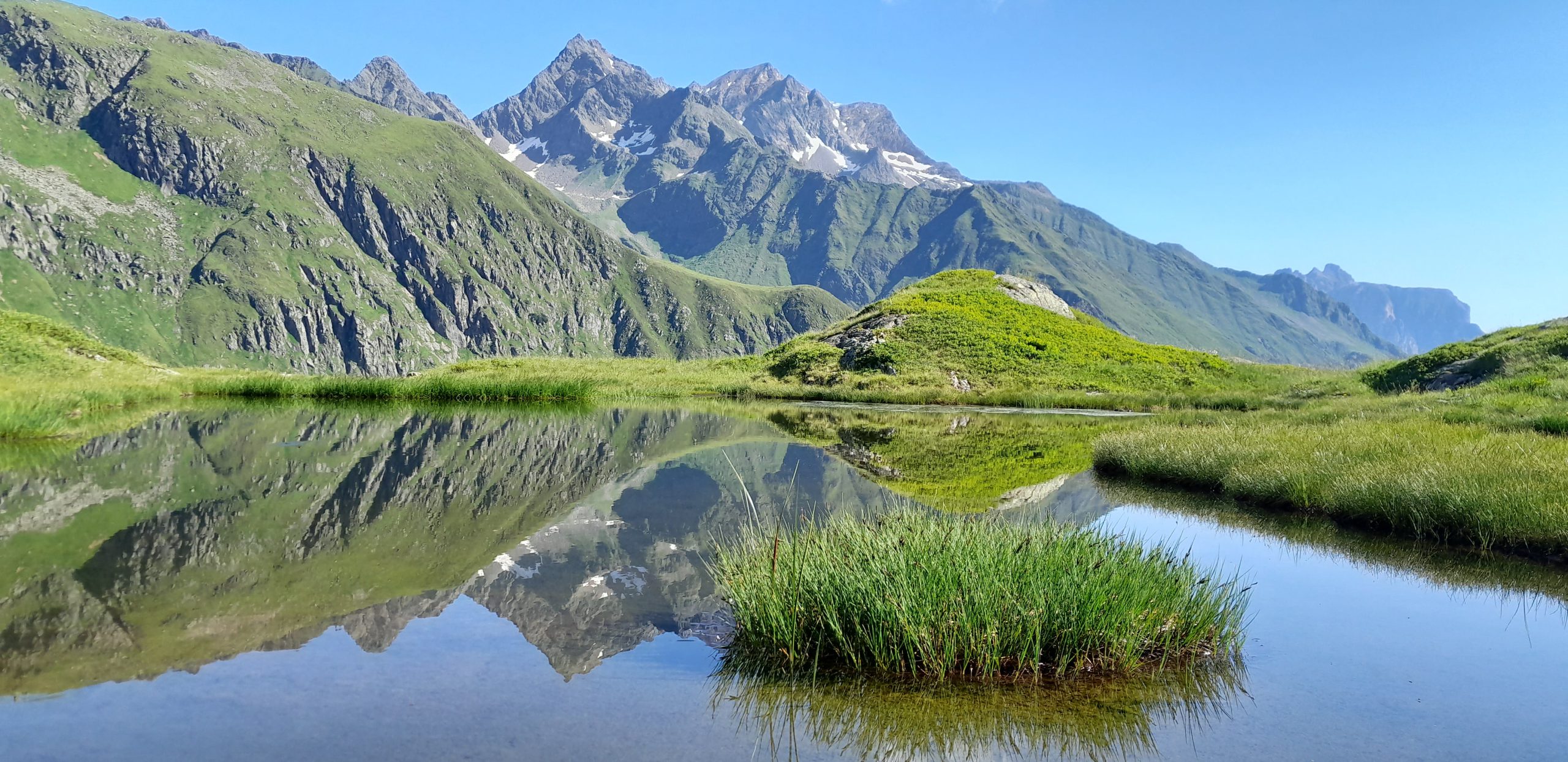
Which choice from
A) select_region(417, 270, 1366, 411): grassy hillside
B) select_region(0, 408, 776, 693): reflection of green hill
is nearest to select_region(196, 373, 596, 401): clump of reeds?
select_region(417, 270, 1366, 411): grassy hillside

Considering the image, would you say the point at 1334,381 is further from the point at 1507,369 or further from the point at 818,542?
the point at 818,542

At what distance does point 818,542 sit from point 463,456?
15254 mm

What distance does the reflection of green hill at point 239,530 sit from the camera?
26.1 ft

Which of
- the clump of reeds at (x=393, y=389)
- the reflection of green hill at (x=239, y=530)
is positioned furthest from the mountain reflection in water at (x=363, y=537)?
the clump of reeds at (x=393, y=389)

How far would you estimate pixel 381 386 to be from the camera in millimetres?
44438

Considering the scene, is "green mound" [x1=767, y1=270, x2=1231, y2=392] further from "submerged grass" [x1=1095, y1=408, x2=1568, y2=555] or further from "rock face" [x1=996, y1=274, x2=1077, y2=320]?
"submerged grass" [x1=1095, y1=408, x2=1568, y2=555]

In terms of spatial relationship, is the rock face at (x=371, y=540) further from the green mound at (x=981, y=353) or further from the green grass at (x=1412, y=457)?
the green mound at (x=981, y=353)

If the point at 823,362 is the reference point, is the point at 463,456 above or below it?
below

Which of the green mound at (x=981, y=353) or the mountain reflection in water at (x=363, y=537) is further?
the green mound at (x=981, y=353)

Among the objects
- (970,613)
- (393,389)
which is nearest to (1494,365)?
(970,613)

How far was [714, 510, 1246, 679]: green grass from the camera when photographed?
23.9 ft

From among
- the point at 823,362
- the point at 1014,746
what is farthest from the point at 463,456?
the point at 823,362

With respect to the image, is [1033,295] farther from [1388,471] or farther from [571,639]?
[571,639]

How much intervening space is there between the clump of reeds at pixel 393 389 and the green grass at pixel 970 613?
3920cm
